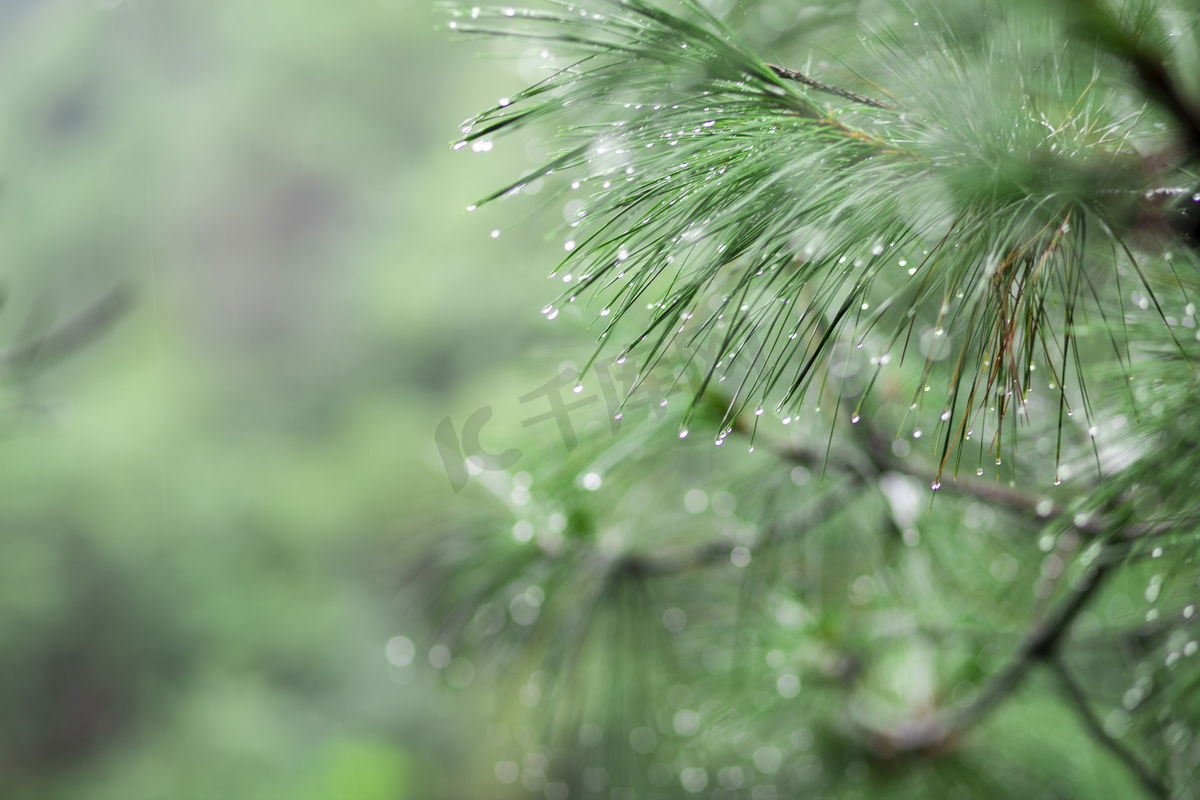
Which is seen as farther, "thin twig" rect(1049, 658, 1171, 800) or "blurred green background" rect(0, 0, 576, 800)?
"blurred green background" rect(0, 0, 576, 800)

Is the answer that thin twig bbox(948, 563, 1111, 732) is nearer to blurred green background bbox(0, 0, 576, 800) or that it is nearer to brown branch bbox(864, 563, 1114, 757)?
brown branch bbox(864, 563, 1114, 757)

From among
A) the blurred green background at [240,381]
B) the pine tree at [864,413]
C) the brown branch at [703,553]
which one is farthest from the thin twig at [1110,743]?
the blurred green background at [240,381]

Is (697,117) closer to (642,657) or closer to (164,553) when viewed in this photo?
(642,657)

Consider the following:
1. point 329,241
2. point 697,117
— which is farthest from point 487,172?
point 697,117

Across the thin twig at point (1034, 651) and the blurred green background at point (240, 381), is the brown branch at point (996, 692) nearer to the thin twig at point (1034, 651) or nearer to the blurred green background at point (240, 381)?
the thin twig at point (1034, 651)

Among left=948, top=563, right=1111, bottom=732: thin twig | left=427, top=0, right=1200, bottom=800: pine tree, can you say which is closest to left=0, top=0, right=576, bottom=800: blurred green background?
left=427, top=0, right=1200, bottom=800: pine tree

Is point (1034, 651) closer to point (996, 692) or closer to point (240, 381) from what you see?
point (996, 692)
